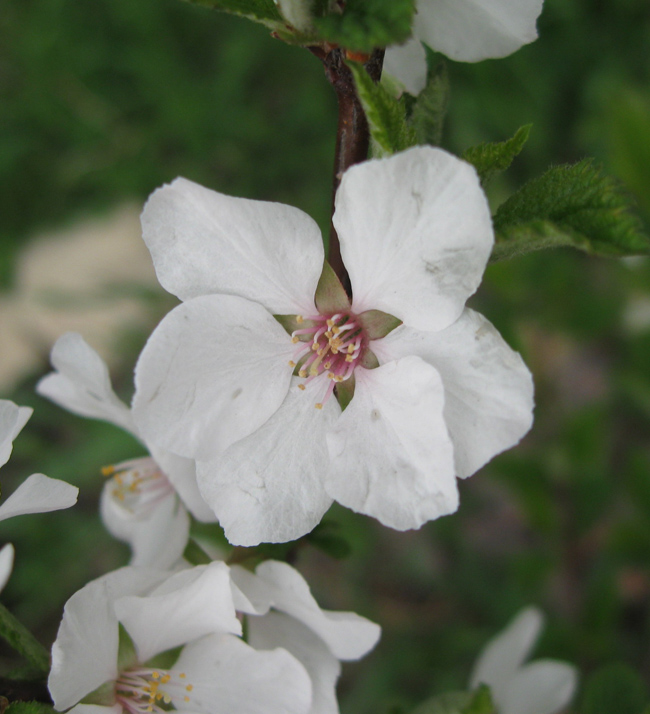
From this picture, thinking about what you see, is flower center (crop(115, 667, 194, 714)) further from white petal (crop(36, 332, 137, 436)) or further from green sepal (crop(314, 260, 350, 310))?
green sepal (crop(314, 260, 350, 310))

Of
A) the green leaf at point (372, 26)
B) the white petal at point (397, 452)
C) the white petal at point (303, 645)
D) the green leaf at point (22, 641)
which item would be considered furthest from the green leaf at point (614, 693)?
the green leaf at point (372, 26)

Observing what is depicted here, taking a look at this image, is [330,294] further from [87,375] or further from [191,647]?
[191,647]

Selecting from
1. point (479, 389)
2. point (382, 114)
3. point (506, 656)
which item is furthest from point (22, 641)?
point (506, 656)

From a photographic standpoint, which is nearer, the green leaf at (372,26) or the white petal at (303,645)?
the green leaf at (372,26)

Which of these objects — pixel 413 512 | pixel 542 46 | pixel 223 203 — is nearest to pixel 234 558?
pixel 413 512

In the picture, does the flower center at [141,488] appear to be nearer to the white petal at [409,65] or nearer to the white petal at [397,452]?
the white petal at [397,452]

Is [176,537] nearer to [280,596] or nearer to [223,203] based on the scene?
[280,596]

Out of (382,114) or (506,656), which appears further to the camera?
(506,656)
